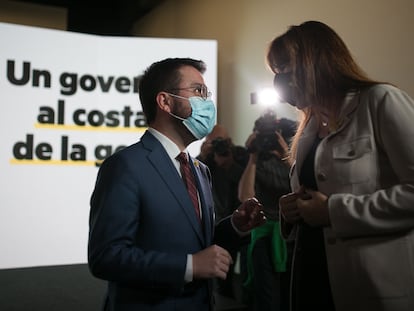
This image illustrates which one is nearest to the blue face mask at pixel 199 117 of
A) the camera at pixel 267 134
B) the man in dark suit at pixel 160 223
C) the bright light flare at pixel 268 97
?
the man in dark suit at pixel 160 223

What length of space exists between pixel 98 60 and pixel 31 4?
3.28m

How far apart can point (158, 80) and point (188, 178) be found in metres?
0.40

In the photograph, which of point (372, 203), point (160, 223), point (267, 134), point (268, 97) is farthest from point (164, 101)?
point (268, 97)

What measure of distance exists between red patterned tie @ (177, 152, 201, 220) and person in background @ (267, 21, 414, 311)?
30 cm

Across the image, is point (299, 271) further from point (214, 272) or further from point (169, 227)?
point (169, 227)

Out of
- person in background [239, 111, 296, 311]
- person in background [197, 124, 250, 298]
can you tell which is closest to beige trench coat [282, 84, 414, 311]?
person in background [239, 111, 296, 311]

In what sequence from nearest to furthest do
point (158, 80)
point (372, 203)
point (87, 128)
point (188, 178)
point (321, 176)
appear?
point (372, 203) < point (321, 176) < point (188, 178) < point (158, 80) < point (87, 128)

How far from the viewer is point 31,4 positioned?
24.4 ft

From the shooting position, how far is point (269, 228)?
10.1ft

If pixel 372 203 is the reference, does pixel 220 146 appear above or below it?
above

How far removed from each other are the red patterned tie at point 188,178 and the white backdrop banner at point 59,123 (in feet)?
10.2

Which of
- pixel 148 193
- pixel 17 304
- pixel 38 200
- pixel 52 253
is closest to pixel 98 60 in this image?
pixel 38 200

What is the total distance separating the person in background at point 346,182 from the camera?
49.3 inches

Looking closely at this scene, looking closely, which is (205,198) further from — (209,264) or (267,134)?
(267,134)
